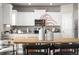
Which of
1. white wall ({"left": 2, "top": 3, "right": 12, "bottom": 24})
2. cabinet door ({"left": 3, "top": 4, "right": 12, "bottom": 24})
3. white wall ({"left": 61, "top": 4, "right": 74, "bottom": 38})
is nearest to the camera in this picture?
white wall ({"left": 2, "top": 3, "right": 12, "bottom": 24})

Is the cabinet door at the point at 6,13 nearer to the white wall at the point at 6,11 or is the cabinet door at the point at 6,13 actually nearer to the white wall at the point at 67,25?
the white wall at the point at 6,11

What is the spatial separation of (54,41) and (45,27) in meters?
0.38

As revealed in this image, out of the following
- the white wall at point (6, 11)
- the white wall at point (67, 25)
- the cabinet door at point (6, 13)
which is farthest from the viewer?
the white wall at point (67, 25)

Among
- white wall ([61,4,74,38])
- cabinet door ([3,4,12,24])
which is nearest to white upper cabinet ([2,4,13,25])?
cabinet door ([3,4,12,24])

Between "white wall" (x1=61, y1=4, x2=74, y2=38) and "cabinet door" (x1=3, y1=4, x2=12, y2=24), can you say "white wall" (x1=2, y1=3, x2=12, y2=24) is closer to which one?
"cabinet door" (x1=3, y1=4, x2=12, y2=24)

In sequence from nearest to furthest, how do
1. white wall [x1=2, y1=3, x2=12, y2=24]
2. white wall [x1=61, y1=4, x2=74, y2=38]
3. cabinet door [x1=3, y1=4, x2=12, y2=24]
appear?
1. white wall [x1=2, y1=3, x2=12, y2=24]
2. cabinet door [x1=3, y1=4, x2=12, y2=24]
3. white wall [x1=61, y1=4, x2=74, y2=38]

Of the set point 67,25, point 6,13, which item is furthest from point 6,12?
point 67,25

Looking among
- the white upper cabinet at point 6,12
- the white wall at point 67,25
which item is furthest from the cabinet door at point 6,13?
the white wall at point 67,25

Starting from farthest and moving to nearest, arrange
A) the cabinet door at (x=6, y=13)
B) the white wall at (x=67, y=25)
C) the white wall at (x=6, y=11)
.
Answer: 1. the white wall at (x=67, y=25)
2. the cabinet door at (x=6, y=13)
3. the white wall at (x=6, y=11)

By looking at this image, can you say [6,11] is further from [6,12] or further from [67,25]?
[67,25]

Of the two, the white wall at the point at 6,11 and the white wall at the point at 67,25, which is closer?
the white wall at the point at 6,11

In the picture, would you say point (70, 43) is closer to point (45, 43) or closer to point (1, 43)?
point (45, 43)
